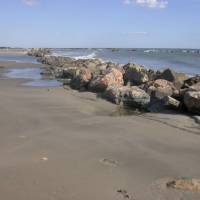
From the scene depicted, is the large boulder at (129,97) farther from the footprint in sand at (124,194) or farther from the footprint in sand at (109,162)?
the footprint in sand at (124,194)

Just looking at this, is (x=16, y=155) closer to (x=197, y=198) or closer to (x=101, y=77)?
(x=197, y=198)

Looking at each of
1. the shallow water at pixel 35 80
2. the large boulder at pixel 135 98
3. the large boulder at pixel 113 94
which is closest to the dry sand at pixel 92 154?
the large boulder at pixel 135 98

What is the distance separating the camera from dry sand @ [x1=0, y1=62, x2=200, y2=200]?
6.31 metres

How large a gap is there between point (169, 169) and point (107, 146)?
5.60ft

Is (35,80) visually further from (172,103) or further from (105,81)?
(172,103)

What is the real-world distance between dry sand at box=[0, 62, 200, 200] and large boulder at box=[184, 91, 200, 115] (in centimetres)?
52

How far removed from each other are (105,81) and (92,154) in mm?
9115

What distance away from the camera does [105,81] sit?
17.0 metres

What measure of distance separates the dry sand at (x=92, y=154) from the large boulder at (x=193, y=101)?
517 mm

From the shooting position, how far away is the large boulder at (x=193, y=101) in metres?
12.0

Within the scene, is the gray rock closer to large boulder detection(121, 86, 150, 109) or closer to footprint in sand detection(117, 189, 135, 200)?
large boulder detection(121, 86, 150, 109)

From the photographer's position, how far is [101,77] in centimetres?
1758

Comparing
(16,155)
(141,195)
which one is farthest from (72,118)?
(141,195)

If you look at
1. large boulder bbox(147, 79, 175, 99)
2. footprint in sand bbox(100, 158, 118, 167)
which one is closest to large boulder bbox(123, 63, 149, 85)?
large boulder bbox(147, 79, 175, 99)
